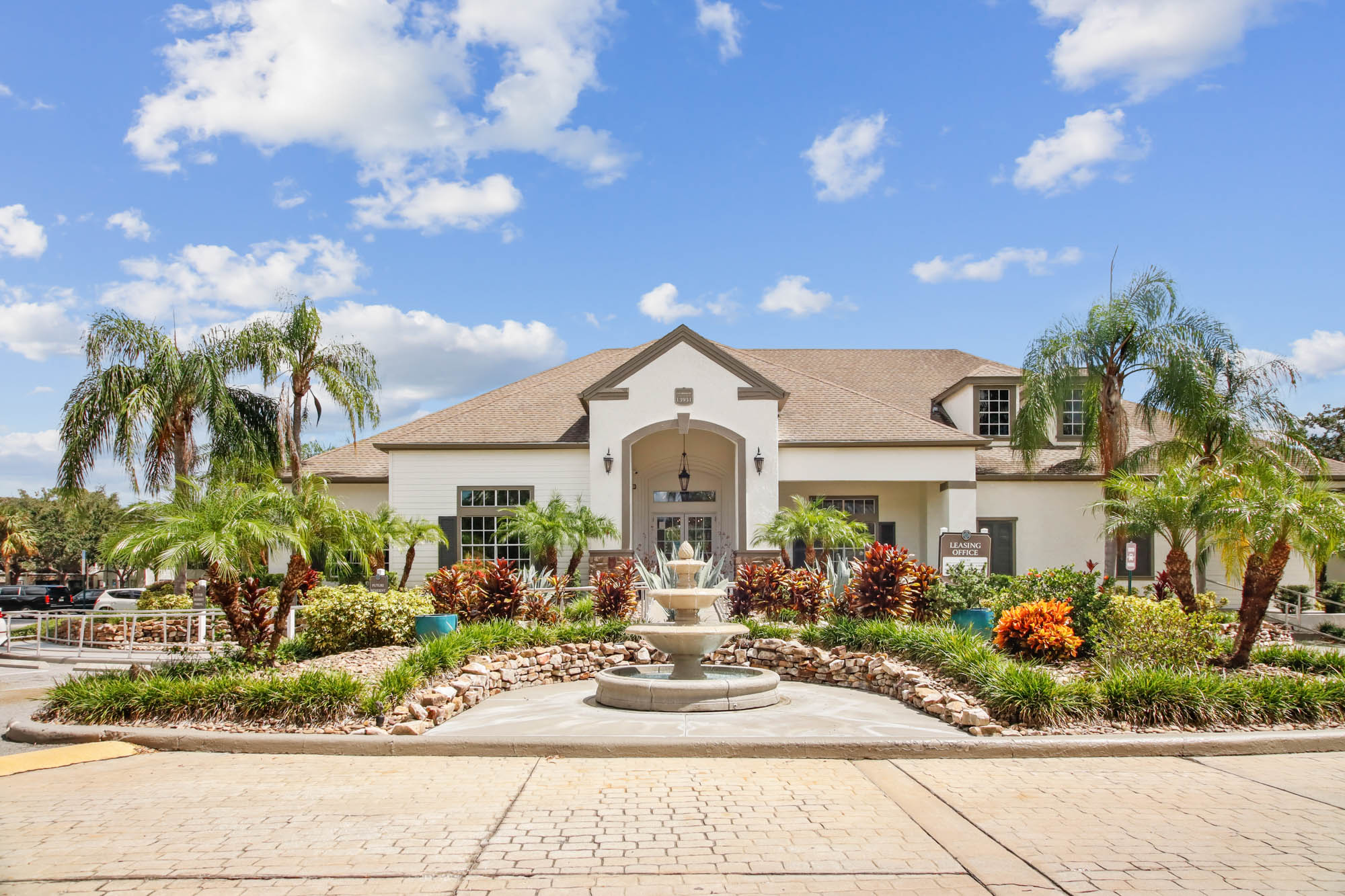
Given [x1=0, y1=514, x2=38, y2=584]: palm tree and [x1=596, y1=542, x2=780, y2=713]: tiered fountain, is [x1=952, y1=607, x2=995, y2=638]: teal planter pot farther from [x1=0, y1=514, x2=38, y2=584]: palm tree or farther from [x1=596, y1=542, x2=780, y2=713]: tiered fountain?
[x1=0, y1=514, x2=38, y2=584]: palm tree

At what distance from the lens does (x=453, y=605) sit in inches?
627

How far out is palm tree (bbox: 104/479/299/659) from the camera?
35.1ft

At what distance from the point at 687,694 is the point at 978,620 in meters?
6.25

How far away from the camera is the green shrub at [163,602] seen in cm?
2103

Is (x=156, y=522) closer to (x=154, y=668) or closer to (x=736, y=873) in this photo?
(x=154, y=668)

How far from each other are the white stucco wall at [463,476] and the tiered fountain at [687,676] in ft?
35.4

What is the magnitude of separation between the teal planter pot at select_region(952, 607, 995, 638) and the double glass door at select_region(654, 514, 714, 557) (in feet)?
34.9

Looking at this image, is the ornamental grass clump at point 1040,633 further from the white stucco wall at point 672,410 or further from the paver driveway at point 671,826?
the white stucco wall at point 672,410

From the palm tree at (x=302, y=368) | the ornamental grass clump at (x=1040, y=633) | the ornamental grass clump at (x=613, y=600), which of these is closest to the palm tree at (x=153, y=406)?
the palm tree at (x=302, y=368)

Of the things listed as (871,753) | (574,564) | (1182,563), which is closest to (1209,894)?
(871,753)

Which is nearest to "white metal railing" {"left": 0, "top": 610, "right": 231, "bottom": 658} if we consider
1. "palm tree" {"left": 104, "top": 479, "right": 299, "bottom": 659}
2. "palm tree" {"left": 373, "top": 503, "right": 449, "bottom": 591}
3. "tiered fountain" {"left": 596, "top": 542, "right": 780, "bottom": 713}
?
"palm tree" {"left": 373, "top": 503, "right": 449, "bottom": 591}

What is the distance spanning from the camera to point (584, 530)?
22.1 m

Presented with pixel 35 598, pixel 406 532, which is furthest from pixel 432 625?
pixel 35 598

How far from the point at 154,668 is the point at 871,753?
332 inches
